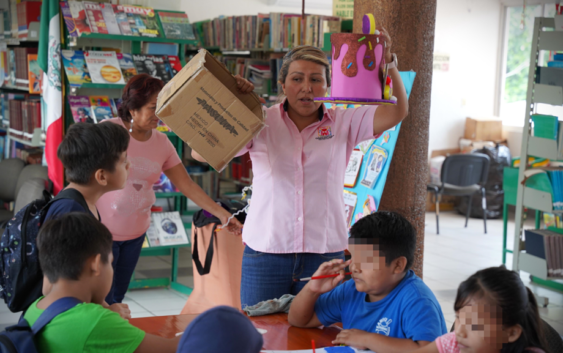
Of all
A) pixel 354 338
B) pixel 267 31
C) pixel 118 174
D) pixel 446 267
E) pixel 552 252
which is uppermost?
pixel 267 31

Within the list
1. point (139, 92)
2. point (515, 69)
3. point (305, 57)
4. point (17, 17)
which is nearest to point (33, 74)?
point (17, 17)

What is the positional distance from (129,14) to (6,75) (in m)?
2.51

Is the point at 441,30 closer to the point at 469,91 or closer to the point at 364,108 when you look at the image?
the point at 469,91

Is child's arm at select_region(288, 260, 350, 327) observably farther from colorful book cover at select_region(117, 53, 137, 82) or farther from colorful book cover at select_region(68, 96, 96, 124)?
colorful book cover at select_region(117, 53, 137, 82)

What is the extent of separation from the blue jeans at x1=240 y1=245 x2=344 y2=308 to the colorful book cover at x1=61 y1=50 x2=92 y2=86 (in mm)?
2680

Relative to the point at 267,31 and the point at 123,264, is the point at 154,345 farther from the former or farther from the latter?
the point at 267,31

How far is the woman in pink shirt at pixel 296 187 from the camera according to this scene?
1.98m

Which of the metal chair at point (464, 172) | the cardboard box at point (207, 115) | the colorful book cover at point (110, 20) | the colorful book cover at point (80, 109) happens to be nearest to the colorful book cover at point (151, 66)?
the colorful book cover at point (110, 20)

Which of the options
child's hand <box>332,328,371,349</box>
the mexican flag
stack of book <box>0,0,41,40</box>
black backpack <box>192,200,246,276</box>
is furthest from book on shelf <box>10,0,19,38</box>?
child's hand <box>332,328,371,349</box>

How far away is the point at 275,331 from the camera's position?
67.2 inches

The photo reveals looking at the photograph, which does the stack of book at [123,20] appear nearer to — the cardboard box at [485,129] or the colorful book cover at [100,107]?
the colorful book cover at [100,107]

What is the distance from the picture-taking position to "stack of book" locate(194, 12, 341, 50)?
5.56 meters

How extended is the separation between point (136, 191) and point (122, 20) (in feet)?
6.57

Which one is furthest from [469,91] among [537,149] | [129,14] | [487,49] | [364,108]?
[364,108]
